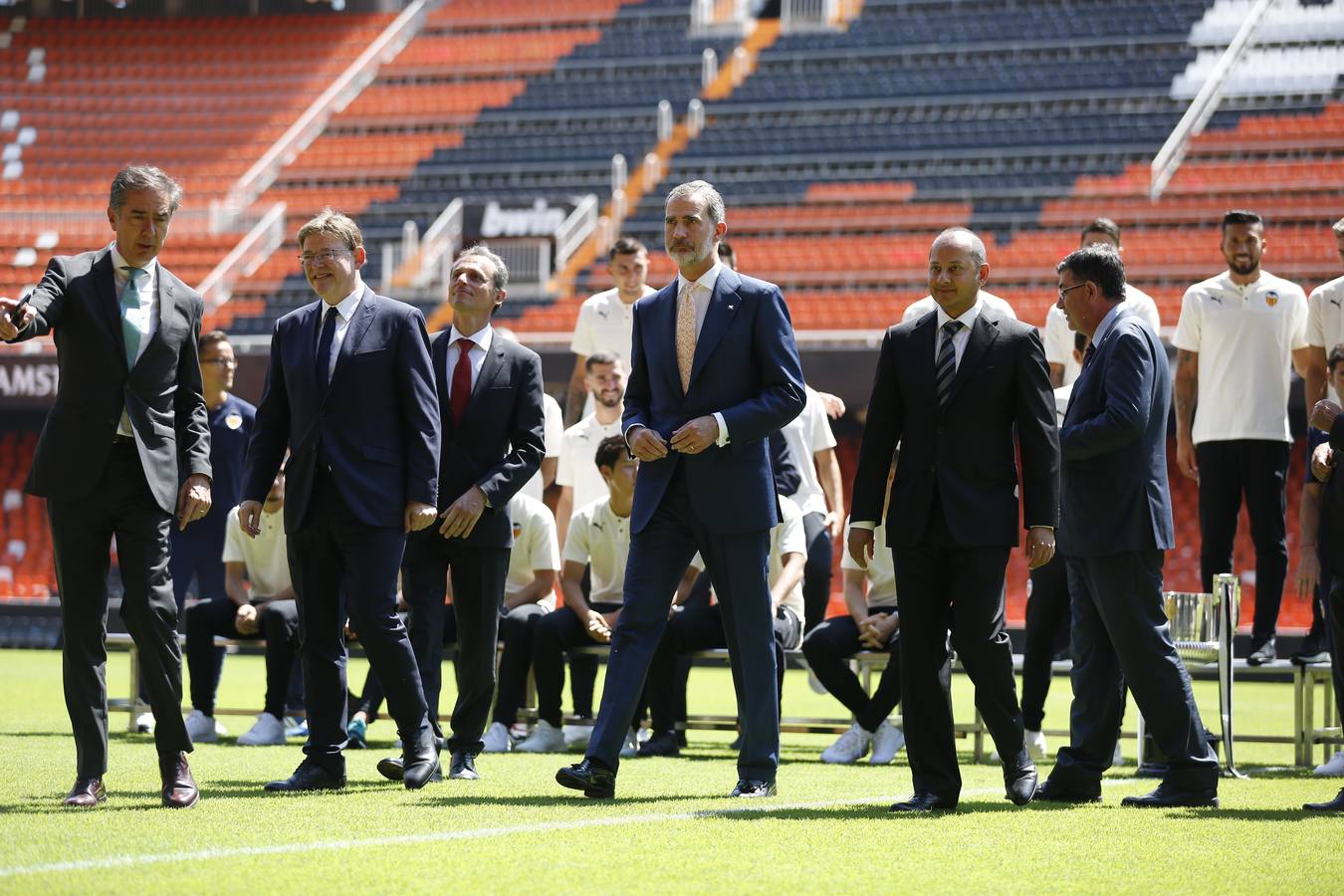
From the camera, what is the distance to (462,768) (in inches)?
254

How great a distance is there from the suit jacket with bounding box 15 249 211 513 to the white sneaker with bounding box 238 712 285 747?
311 cm

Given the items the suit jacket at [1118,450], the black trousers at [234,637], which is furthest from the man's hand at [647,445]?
the black trousers at [234,637]

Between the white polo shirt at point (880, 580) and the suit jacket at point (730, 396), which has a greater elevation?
the suit jacket at point (730, 396)

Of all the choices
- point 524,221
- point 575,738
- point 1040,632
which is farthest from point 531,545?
point 524,221

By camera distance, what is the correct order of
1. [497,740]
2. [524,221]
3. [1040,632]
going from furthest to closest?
[524,221] < [497,740] < [1040,632]

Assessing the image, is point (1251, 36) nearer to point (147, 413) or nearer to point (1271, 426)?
point (1271, 426)

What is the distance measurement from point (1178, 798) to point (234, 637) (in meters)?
5.13

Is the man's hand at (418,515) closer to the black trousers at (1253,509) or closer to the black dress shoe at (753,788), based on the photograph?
the black dress shoe at (753,788)

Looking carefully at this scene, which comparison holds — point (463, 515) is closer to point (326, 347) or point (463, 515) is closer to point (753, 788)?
point (326, 347)

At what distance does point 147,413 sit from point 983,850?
110 inches

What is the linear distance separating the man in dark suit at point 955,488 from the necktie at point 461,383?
1.65m

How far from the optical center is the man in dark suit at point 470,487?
6.48 meters

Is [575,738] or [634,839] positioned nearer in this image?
[634,839]

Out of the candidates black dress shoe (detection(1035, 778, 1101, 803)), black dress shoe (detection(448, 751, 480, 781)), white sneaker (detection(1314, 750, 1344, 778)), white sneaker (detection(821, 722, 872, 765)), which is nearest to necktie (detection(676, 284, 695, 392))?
black dress shoe (detection(448, 751, 480, 781))
